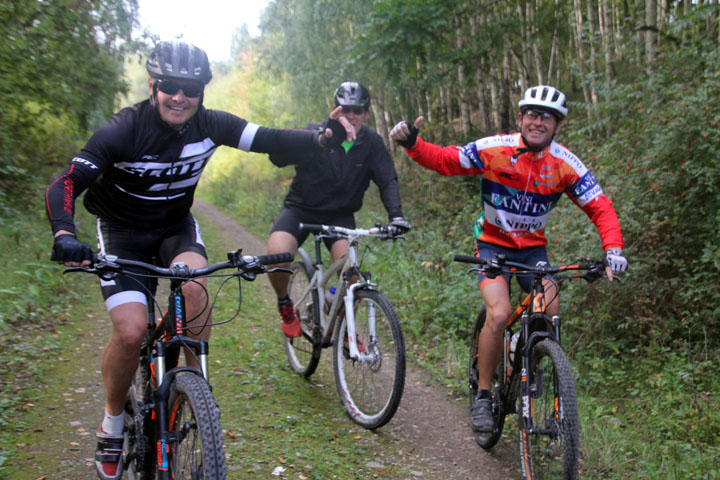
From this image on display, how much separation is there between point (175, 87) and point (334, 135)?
1.04 m

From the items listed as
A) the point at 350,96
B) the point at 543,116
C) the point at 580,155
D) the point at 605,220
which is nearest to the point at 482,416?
the point at 605,220

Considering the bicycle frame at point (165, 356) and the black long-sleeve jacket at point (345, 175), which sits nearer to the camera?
the bicycle frame at point (165, 356)

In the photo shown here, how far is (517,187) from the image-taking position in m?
4.12

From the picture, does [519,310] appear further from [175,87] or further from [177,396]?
[175,87]

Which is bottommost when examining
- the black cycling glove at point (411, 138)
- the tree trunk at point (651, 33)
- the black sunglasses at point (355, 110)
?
the black cycling glove at point (411, 138)

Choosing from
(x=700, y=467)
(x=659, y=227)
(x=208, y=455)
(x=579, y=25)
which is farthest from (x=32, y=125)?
(x=579, y=25)

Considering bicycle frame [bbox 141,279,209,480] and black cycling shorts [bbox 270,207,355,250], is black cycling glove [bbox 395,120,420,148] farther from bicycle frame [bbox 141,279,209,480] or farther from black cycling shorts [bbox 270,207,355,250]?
bicycle frame [bbox 141,279,209,480]

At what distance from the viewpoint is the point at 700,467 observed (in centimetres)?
383

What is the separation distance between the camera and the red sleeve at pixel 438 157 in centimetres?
419

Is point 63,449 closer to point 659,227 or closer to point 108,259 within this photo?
point 108,259

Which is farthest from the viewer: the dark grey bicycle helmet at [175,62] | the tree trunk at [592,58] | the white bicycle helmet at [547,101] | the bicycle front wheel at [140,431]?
the tree trunk at [592,58]

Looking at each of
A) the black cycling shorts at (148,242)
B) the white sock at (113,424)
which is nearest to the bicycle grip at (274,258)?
the black cycling shorts at (148,242)

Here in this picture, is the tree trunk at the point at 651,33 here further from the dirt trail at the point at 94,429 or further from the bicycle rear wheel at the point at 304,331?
the bicycle rear wheel at the point at 304,331

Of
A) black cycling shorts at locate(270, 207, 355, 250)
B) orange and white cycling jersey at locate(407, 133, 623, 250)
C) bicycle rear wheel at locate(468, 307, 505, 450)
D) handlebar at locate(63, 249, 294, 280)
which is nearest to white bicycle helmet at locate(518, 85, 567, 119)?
orange and white cycling jersey at locate(407, 133, 623, 250)
